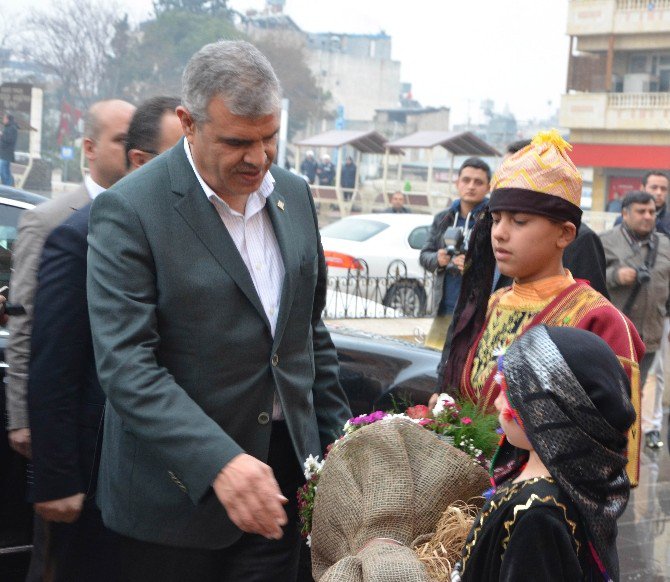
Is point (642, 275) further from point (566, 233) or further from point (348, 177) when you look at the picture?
point (348, 177)

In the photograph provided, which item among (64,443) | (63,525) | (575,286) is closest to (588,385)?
(575,286)

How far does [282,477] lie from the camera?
302 centimetres

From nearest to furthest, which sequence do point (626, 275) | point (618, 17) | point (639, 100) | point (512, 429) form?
point (512, 429) → point (626, 275) → point (639, 100) → point (618, 17)

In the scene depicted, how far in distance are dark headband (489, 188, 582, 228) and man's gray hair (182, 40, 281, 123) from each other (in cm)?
72

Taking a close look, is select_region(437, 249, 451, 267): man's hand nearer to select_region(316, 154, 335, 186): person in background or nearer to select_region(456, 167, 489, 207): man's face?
select_region(456, 167, 489, 207): man's face

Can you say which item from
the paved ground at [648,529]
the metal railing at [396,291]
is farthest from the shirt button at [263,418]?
the metal railing at [396,291]

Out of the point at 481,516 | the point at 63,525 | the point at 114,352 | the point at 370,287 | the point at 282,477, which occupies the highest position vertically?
the point at 114,352

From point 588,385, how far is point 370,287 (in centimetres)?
1172

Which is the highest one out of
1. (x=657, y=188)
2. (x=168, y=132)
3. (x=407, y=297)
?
(x=168, y=132)

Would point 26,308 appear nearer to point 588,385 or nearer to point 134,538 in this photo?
point 134,538

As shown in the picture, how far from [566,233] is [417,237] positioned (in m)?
13.5

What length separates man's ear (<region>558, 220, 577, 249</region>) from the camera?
9.81 feet

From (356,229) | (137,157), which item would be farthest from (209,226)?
→ (356,229)

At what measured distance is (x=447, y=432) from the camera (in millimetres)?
2752
